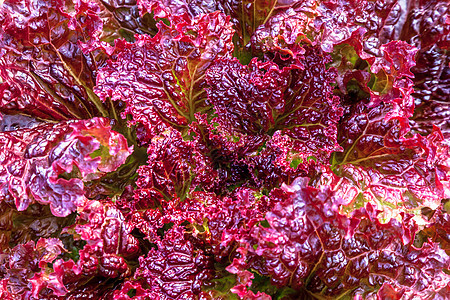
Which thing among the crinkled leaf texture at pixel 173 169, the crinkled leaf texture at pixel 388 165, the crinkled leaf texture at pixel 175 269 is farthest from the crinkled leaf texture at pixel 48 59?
the crinkled leaf texture at pixel 388 165

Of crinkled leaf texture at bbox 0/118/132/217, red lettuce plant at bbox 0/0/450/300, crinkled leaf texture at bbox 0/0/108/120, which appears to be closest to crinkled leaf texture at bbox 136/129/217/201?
red lettuce plant at bbox 0/0/450/300

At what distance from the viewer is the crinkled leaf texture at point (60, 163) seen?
1738 millimetres

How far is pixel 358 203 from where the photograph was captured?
1.97m

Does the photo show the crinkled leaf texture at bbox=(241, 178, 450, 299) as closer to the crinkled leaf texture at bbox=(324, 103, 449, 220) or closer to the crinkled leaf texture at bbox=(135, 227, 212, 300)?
Answer: the crinkled leaf texture at bbox=(324, 103, 449, 220)

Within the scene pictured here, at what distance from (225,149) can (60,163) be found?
88 centimetres

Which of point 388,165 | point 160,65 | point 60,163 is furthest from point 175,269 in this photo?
point 388,165

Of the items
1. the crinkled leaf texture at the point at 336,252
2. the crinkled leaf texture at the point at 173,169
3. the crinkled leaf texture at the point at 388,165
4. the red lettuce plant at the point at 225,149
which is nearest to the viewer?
the crinkled leaf texture at the point at 336,252

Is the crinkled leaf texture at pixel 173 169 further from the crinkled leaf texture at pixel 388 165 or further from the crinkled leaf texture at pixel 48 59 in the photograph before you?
the crinkled leaf texture at pixel 388 165

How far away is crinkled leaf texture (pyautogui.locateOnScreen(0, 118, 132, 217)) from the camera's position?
174 cm

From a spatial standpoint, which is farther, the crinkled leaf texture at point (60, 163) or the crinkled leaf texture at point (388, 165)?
the crinkled leaf texture at point (388, 165)

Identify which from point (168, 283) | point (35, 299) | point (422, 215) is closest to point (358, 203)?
point (422, 215)

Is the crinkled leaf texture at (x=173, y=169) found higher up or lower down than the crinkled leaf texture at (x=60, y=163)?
lower down

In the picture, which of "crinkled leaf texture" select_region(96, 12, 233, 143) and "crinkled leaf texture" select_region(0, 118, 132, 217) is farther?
"crinkled leaf texture" select_region(96, 12, 233, 143)

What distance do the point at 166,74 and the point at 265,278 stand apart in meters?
1.15
